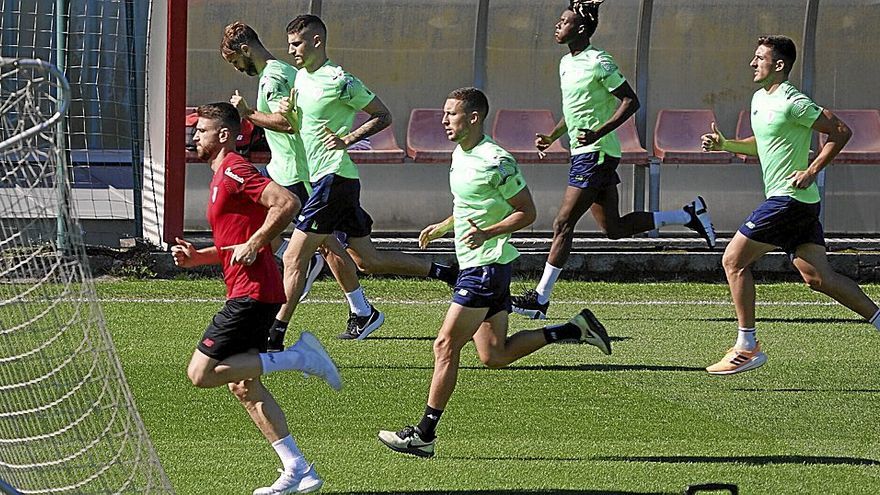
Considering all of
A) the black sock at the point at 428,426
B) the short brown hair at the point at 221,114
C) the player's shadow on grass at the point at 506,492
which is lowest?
the player's shadow on grass at the point at 506,492

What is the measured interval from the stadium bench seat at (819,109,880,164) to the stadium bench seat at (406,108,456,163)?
390cm

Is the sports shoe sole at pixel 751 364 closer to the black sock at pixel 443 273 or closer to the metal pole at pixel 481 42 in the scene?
the black sock at pixel 443 273

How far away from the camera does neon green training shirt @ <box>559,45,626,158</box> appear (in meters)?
11.4

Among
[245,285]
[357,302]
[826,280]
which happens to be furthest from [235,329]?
[826,280]

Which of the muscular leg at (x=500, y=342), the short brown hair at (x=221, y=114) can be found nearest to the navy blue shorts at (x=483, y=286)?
the muscular leg at (x=500, y=342)

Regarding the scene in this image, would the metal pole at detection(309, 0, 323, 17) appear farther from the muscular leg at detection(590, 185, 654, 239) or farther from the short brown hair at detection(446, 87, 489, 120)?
the short brown hair at detection(446, 87, 489, 120)

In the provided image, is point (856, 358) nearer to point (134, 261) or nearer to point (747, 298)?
point (747, 298)

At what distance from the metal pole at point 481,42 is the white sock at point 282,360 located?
30.1ft

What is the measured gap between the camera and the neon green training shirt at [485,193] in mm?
7582

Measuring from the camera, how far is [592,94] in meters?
11.4

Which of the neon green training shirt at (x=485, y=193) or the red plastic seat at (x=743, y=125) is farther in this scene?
the red plastic seat at (x=743, y=125)

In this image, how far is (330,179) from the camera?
1038 centimetres

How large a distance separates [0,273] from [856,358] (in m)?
6.57

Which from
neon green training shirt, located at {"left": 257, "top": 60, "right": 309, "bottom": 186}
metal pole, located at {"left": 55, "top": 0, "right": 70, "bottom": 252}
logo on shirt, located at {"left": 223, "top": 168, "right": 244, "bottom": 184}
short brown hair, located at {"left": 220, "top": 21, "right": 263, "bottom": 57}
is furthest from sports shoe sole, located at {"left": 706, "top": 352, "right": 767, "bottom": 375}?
metal pole, located at {"left": 55, "top": 0, "right": 70, "bottom": 252}
